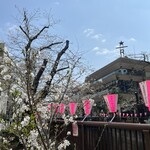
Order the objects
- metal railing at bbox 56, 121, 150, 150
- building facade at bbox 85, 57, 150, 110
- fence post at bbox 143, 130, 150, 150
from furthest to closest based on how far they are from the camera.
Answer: building facade at bbox 85, 57, 150, 110 < metal railing at bbox 56, 121, 150, 150 < fence post at bbox 143, 130, 150, 150

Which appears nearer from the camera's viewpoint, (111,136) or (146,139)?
(146,139)

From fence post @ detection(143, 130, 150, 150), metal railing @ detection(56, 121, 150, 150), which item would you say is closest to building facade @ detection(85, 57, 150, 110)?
metal railing @ detection(56, 121, 150, 150)

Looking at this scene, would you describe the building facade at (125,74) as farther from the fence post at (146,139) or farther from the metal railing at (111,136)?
the fence post at (146,139)

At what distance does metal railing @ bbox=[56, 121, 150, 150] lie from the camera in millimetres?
3307

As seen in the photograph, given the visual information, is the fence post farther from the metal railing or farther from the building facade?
the building facade

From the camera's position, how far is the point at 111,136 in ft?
13.7

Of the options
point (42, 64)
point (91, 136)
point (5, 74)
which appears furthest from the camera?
point (42, 64)

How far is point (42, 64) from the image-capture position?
703cm

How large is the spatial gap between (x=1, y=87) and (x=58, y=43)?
7.24 meters

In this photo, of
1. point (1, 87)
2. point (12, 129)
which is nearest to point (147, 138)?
point (12, 129)

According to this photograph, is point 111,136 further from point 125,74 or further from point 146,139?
point 125,74

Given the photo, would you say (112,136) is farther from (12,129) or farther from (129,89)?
(129,89)

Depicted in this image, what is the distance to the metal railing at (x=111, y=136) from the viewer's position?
331 cm

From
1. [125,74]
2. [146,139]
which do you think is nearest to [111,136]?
[146,139]
